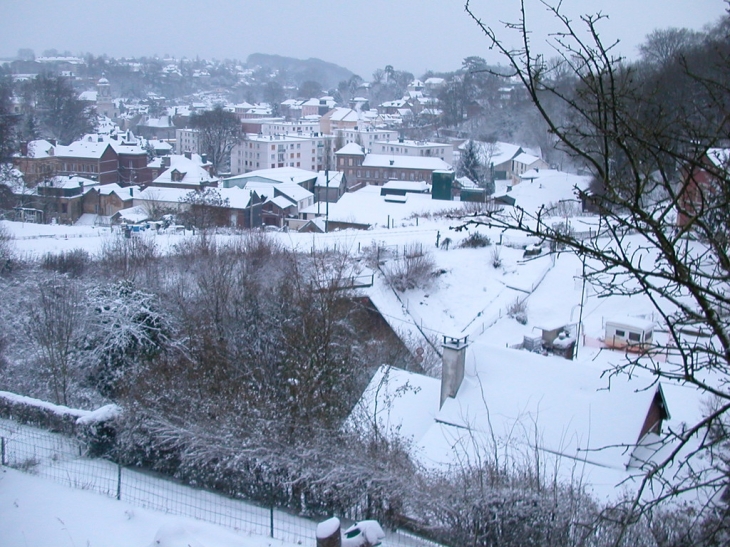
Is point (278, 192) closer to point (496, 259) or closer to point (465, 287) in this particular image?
point (496, 259)

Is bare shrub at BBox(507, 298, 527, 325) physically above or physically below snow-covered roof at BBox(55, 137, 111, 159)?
below

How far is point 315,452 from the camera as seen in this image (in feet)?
14.6

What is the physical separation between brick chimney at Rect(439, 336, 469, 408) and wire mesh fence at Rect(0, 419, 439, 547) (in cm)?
215

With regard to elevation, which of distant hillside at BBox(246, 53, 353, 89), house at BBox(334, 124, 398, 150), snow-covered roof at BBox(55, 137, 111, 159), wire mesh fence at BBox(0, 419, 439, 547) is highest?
distant hillside at BBox(246, 53, 353, 89)

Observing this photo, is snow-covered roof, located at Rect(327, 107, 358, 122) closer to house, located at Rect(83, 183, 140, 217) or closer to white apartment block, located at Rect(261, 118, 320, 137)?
white apartment block, located at Rect(261, 118, 320, 137)

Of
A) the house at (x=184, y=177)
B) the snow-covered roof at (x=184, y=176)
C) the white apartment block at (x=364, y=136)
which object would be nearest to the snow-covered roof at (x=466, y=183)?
the house at (x=184, y=177)

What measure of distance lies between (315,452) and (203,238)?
8293 millimetres

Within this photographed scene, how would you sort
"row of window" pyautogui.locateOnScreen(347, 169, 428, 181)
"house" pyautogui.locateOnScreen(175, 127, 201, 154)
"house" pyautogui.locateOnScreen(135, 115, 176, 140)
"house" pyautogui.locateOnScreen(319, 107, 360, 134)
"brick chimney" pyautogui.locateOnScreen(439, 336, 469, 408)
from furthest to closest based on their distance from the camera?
1. "house" pyautogui.locateOnScreen(135, 115, 176, 140)
2. "house" pyautogui.locateOnScreen(319, 107, 360, 134)
3. "house" pyautogui.locateOnScreen(175, 127, 201, 154)
4. "row of window" pyautogui.locateOnScreen(347, 169, 428, 181)
5. "brick chimney" pyautogui.locateOnScreen(439, 336, 469, 408)

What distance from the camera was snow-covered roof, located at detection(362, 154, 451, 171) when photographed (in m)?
30.6

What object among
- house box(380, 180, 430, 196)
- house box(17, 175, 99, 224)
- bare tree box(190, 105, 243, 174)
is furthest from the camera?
bare tree box(190, 105, 243, 174)

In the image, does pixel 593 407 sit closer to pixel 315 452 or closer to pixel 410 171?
pixel 315 452

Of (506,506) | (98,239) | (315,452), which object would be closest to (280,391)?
(315,452)

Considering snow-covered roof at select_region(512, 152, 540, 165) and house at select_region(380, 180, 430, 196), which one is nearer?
house at select_region(380, 180, 430, 196)

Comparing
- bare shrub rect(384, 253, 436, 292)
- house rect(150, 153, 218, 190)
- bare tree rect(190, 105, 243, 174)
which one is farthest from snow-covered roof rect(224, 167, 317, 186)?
bare shrub rect(384, 253, 436, 292)
